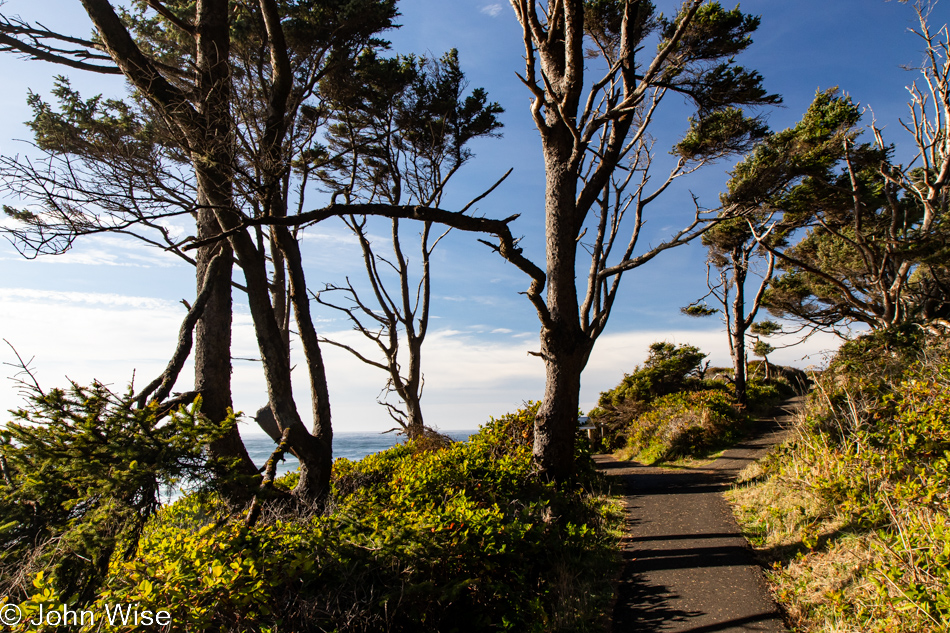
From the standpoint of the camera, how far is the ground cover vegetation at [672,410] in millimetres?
11570

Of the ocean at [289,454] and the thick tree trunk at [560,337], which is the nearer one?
the thick tree trunk at [560,337]

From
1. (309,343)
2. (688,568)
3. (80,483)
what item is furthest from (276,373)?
(688,568)

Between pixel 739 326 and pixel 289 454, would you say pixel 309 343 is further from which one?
pixel 739 326

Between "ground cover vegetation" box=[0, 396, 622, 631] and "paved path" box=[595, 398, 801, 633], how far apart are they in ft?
1.71

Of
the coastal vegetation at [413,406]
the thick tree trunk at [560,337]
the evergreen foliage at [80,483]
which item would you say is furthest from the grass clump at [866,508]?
Answer: the evergreen foliage at [80,483]

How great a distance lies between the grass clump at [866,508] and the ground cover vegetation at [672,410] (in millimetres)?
3791

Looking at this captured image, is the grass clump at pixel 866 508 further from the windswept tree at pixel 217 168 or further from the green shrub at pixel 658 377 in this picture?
the green shrub at pixel 658 377

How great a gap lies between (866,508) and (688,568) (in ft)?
5.97

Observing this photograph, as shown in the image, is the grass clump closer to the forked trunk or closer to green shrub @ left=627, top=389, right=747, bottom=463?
the forked trunk

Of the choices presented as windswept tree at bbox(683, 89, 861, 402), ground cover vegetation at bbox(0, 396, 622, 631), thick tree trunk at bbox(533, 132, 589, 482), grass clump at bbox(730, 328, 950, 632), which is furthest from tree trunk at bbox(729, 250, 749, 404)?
ground cover vegetation at bbox(0, 396, 622, 631)

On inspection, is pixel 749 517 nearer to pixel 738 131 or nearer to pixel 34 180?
pixel 738 131

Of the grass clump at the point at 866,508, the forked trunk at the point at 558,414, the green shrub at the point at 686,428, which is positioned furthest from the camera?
the green shrub at the point at 686,428

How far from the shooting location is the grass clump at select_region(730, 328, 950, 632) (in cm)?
347

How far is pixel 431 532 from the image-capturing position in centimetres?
384
